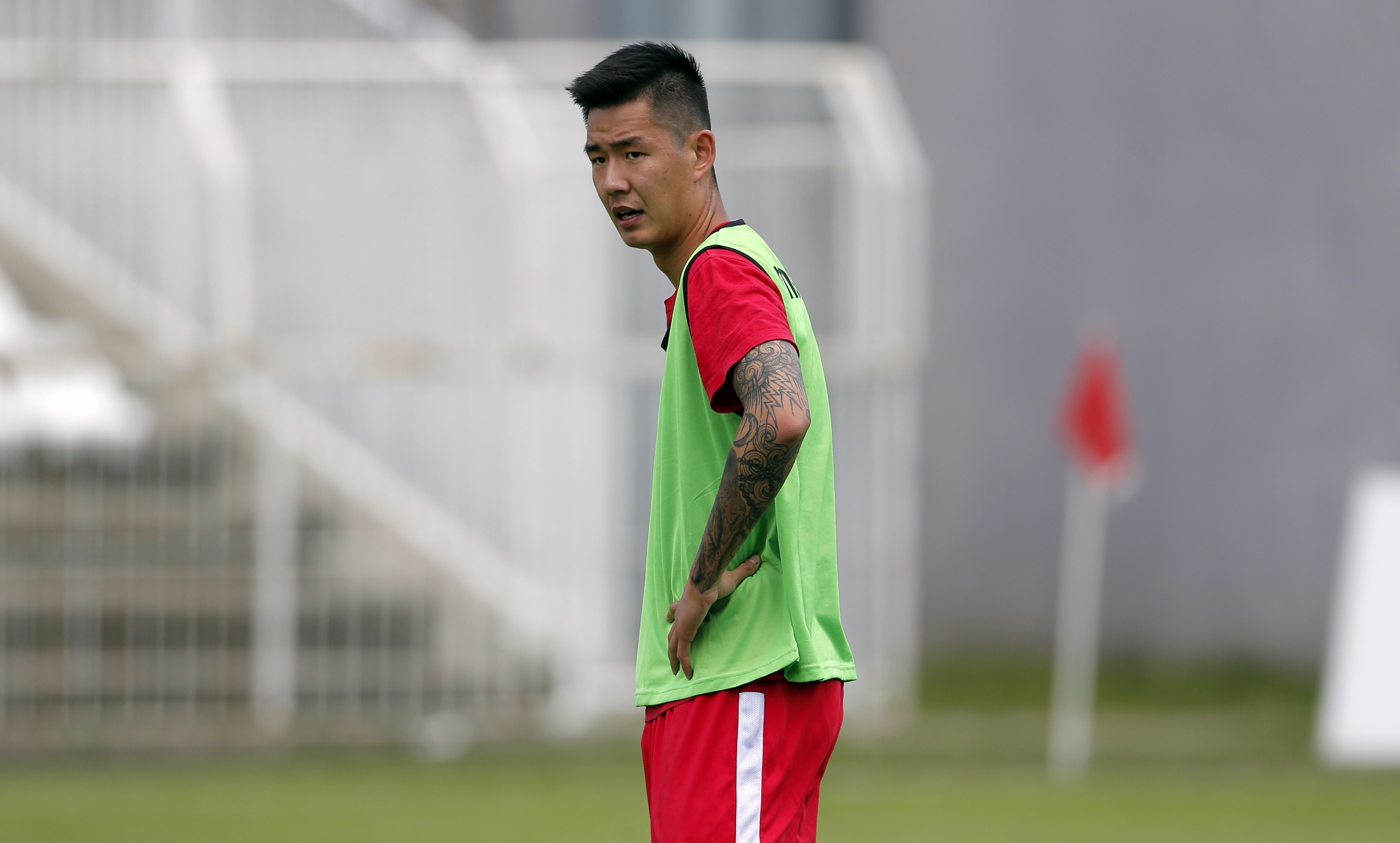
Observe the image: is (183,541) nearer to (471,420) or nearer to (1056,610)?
(471,420)

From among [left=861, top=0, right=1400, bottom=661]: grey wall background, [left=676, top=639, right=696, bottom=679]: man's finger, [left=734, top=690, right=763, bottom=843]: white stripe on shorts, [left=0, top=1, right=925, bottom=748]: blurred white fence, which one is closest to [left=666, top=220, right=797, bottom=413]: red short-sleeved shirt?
[left=676, top=639, right=696, bottom=679]: man's finger

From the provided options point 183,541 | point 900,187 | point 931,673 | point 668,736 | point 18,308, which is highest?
point 900,187

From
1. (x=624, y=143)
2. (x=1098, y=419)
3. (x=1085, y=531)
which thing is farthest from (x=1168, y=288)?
(x=624, y=143)

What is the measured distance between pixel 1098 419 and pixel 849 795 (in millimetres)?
2658

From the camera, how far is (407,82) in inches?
393

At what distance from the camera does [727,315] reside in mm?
2715

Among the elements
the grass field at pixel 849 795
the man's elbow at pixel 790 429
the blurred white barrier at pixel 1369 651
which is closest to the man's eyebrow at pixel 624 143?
the man's elbow at pixel 790 429

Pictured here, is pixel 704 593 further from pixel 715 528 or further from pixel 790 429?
pixel 790 429

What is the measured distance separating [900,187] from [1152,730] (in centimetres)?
367

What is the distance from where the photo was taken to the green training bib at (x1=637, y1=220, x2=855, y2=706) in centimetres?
283

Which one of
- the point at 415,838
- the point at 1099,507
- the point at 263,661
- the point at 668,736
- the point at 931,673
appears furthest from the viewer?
the point at 931,673

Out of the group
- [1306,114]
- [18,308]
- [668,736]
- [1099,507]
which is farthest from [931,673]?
[668,736]

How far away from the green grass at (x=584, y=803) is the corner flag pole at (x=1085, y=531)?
61 centimetres

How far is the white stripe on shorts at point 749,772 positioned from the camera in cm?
279
